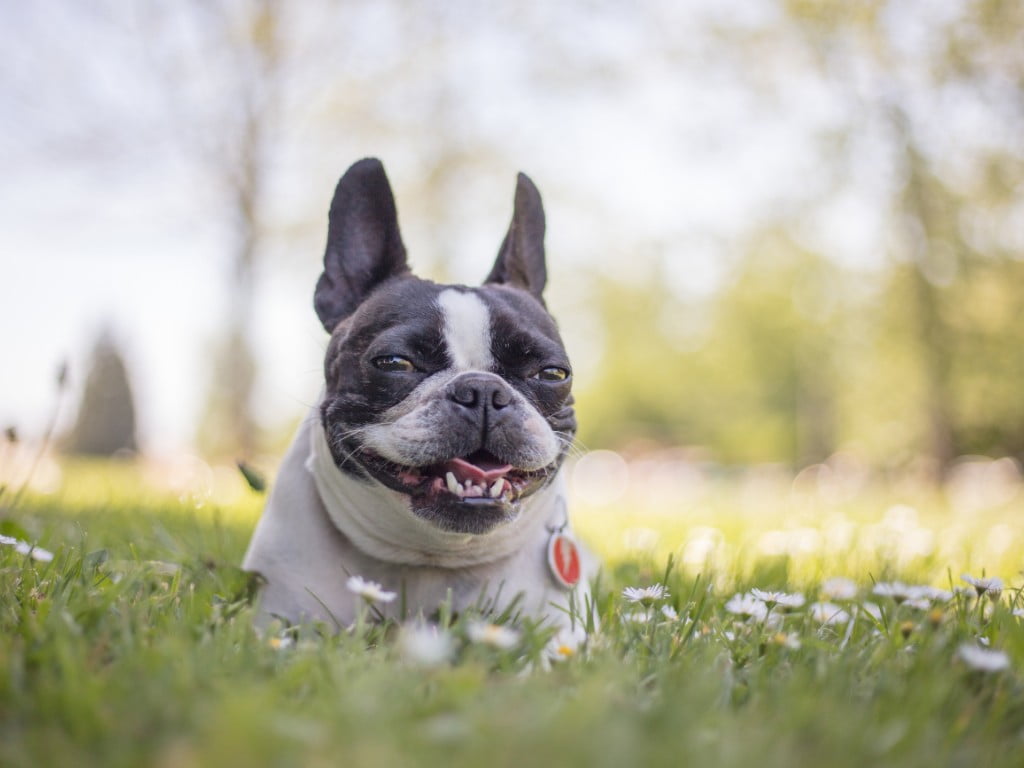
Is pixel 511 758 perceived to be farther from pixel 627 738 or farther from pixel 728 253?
pixel 728 253

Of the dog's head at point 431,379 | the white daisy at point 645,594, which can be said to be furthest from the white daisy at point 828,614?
the dog's head at point 431,379

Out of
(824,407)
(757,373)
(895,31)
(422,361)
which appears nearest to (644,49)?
(895,31)

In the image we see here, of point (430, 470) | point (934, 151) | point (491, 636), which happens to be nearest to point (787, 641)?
point (491, 636)

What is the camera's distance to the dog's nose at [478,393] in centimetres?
249

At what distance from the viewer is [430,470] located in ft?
8.38

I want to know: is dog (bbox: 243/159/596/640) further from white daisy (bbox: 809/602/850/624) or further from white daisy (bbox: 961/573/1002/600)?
white daisy (bbox: 961/573/1002/600)

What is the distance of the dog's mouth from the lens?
2475mm

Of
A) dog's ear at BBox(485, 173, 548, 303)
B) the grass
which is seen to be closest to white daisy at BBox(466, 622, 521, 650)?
the grass

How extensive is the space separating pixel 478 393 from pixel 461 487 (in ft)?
0.87

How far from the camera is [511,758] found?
1227 mm

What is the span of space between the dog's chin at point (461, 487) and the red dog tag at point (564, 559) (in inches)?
9.7

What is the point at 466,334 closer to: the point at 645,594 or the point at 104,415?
the point at 645,594

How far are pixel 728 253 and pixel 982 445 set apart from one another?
26.3 feet

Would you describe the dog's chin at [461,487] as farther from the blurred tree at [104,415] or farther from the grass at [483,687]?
the blurred tree at [104,415]
